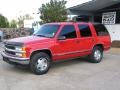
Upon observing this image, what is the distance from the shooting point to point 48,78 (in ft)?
25.3

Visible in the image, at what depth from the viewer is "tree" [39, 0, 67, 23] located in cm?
1941

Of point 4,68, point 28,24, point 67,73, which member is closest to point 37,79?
point 67,73

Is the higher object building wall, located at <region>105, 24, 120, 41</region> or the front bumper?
building wall, located at <region>105, 24, 120, 41</region>

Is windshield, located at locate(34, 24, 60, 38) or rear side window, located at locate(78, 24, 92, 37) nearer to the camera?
windshield, located at locate(34, 24, 60, 38)

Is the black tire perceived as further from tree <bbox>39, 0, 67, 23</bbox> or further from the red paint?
tree <bbox>39, 0, 67, 23</bbox>

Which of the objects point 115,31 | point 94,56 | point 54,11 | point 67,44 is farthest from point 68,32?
point 115,31

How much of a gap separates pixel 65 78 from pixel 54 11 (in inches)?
496

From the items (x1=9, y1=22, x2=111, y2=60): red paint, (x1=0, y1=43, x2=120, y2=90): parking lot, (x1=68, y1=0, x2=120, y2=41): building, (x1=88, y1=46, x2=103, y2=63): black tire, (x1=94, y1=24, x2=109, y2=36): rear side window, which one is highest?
(x1=68, y1=0, x2=120, y2=41): building

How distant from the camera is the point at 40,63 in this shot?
8.18 m

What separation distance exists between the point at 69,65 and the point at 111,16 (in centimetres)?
1077

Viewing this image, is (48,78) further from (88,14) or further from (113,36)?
(88,14)

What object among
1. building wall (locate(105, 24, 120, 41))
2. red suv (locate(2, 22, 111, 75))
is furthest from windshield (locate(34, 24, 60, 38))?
building wall (locate(105, 24, 120, 41))

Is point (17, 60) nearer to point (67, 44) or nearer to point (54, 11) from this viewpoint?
point (67, 44)

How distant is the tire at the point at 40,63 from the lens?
8.01 meters
